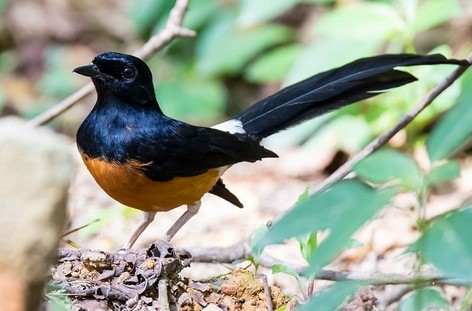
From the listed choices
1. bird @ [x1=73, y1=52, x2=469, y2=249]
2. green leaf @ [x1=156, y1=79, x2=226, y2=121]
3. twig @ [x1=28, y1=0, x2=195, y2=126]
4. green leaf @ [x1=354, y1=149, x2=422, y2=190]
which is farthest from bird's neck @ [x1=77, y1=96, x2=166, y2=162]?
green leaf @ [x1=156, y1=79, x2=226, y2=121]

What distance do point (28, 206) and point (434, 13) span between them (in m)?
4.36

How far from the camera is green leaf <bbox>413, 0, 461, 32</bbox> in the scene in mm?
5367

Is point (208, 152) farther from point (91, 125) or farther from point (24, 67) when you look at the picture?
point (24, 67)

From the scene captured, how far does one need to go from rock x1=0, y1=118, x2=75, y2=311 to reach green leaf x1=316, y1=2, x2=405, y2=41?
3939mm

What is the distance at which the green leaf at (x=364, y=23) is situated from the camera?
209 inches

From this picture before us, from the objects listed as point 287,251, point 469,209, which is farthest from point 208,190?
point 469,209

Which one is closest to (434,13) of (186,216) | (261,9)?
(261,9)

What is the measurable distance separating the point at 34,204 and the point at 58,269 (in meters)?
1.32

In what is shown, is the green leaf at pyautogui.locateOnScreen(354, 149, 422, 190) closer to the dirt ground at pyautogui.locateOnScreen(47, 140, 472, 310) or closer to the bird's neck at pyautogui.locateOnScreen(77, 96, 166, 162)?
the dirt ground at pyautogui.locateOnScreen(47, 140, 472, 310)

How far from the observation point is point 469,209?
1671 mm

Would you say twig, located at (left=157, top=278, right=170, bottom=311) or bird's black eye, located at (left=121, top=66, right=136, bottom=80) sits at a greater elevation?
bird's black eye, located at (left=121, top=66, right=136, bottom=80)

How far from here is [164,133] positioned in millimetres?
3779

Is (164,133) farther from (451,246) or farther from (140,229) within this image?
(451,246)

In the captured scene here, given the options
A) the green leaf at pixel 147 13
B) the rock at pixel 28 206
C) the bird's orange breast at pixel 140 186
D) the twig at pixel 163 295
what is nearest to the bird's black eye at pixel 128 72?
the bird's orange breast at pixel 140 186
